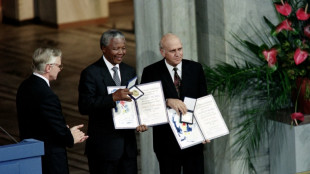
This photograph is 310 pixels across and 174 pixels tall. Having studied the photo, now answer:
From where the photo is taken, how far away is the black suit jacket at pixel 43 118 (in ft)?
17.5

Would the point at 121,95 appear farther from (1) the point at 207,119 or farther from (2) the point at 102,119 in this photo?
(1) the point at 207,119

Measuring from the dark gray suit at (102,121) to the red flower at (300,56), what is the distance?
1495mm

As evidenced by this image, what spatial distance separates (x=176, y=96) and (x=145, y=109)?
33cm

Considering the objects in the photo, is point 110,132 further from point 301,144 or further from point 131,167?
point 301,144

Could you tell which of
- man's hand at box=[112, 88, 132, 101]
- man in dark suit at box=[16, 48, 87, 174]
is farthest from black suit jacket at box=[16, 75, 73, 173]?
man's hand at box=[112, 88, 132, 101]

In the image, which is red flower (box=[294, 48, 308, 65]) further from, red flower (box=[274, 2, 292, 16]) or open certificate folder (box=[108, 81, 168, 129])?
open certificate folder (box=[108, 81, 168, 129])

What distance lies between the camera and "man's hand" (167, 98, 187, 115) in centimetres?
595

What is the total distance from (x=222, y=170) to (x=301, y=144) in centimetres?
89

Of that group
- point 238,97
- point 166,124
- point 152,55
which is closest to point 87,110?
point 166,124

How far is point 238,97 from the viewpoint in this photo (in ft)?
23.7

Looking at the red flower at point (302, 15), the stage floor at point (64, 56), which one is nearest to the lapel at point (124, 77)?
the red flower at point (302, 15)

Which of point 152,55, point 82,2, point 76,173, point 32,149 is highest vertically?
point 82,2

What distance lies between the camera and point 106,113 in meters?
5.88

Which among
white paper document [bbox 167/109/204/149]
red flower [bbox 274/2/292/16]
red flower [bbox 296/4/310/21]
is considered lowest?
white paper document [bbox 167/109/204/149]
